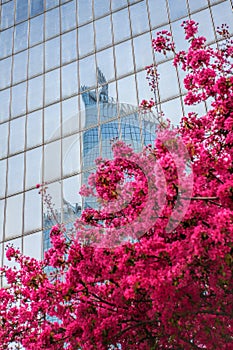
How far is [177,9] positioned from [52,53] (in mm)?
5266

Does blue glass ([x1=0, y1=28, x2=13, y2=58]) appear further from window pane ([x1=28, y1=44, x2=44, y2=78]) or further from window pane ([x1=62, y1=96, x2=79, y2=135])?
window pane ([x1=62, y1=96, x2=79, y2=135])

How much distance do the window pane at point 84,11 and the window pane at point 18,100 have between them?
10.9ft

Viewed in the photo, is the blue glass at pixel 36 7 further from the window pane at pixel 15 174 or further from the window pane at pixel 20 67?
the window pane at pixel 15 174

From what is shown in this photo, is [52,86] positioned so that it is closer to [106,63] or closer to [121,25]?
[106,63]

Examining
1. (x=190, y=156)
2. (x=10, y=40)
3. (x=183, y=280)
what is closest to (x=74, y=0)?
(x=10, y=40)

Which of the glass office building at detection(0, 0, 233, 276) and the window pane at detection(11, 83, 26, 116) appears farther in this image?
the window pane at detection(11, 83, 26, 116)

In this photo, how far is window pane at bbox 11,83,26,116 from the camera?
882 inches

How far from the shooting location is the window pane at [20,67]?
75.9 ft

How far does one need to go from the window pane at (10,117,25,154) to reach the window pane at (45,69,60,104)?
4.17 ft

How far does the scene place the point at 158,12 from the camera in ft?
68.1

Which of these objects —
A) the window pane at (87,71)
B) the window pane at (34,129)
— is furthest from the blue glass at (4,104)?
the window pane at (87,71)

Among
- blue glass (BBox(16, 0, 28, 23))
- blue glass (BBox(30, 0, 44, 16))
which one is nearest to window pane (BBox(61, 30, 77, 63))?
blue glass (BBox(30, 0, 44, 16))

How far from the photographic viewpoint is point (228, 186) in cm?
730

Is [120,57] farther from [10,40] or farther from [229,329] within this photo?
[229,329]
